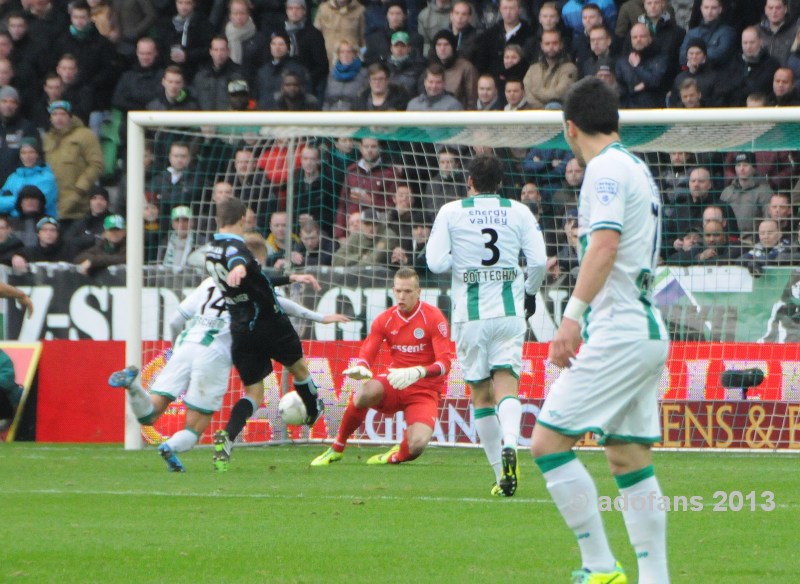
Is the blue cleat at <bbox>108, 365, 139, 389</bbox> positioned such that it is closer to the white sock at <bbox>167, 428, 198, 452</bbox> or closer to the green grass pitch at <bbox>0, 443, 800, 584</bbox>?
the white sock at <bbox>167, 428, 198, 452</bbox>

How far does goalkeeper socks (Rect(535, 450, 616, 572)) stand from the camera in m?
5.23

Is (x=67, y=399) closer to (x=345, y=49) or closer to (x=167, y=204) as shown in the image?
(x=167, y=204)

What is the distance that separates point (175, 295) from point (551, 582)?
873cm

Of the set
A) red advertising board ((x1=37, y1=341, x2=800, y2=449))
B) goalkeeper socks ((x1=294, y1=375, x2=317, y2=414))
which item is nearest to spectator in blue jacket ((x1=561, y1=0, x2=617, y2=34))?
red advertising board ((x1=37, y1=341, x2=800, y2=449))

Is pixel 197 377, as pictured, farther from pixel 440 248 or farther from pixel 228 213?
pixel 440 248

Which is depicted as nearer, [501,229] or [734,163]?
[501,229]

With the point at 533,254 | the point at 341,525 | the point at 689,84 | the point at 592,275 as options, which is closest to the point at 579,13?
Answer: the point at 689,84

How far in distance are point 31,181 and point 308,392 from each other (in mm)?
6658

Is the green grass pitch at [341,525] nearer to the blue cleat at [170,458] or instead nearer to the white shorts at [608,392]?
the blue cleat at [170,458]

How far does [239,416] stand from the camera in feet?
36.7

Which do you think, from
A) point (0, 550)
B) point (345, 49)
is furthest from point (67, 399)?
point (0, 550)

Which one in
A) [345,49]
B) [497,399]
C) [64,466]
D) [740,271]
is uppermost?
[345,49]

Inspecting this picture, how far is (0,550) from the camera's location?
6.75 m

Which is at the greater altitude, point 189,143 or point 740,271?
point 189,143
